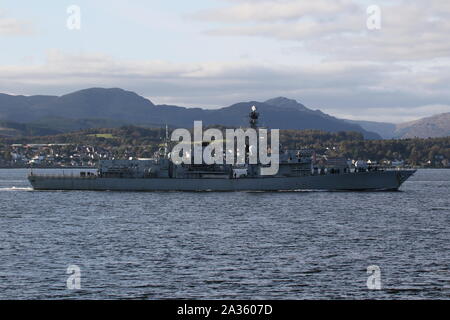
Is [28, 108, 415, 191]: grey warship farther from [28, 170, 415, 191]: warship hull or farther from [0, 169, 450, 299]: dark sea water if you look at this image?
[0, 169, 450, 299]: dark sea water

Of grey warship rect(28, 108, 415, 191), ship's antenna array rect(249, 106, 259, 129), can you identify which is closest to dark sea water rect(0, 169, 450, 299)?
grey warship rect(28, 108, 415, 191)

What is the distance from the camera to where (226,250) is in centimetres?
4441

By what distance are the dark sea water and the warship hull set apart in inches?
753

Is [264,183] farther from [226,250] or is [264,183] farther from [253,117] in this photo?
[226,250]

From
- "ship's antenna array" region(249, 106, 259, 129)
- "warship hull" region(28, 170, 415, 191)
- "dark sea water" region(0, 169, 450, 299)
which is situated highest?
"ship's antenna array" region(249, 106, 259, 129)

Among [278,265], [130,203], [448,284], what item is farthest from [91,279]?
[130,203]

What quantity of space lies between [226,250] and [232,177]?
202 feet

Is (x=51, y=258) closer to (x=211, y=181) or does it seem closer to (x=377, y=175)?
(x=211, y=181)

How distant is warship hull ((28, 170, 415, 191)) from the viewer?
10324 centimetres
